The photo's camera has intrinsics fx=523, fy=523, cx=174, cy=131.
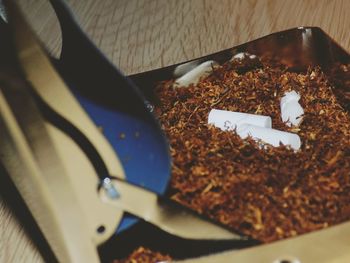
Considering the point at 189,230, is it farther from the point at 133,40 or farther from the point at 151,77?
the point at 133,40

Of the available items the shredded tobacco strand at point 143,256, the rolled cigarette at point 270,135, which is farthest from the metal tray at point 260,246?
the rolled cigarette at point 270,135

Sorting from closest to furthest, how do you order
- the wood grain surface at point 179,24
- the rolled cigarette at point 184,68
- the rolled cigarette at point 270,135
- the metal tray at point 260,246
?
the metal tray at point 260,246
the rolled cigarette at point 270,135
the rolled cigarette at point 184,68
the wood grain surface at point 179,24

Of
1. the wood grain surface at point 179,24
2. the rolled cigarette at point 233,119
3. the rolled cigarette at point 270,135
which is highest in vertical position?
the rolled cigarette at point 270,135

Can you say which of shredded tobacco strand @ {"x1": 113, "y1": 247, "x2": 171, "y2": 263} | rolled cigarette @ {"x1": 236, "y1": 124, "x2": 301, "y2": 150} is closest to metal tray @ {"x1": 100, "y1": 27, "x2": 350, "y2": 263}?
shredded tobacco strand @ {"x1": 113, "y1": 247, "x2": 171, "y2": 263}

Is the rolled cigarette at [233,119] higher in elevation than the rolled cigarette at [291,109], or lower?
lower

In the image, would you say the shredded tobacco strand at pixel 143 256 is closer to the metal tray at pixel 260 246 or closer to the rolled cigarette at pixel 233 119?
the metal tray at pixel 260 246

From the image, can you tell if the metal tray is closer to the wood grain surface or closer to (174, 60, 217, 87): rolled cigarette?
(174, 60, 217, 87): rolled cigarette

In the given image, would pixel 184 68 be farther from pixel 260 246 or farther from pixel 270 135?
pixel 260 246
